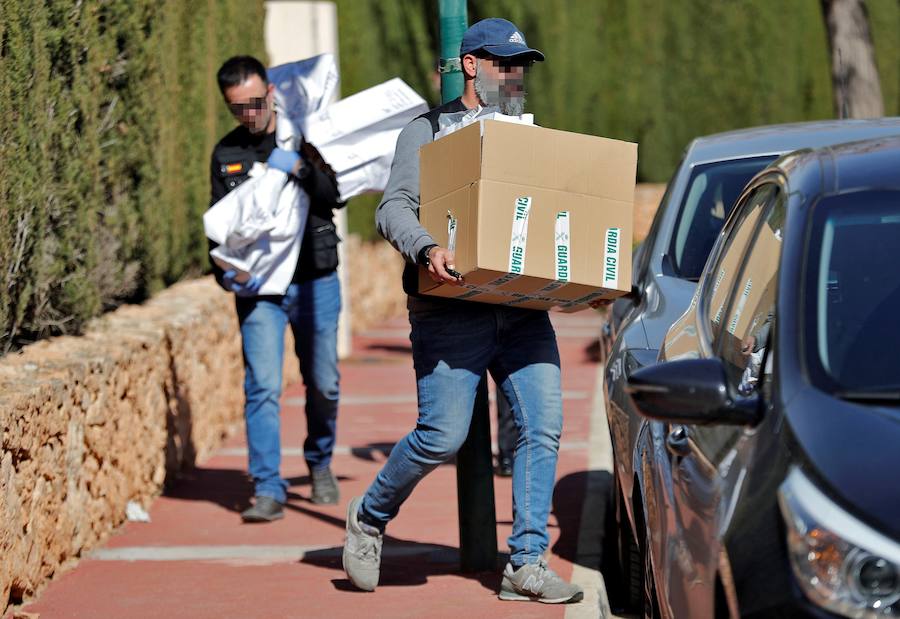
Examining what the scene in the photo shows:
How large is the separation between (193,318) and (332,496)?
1956 mm

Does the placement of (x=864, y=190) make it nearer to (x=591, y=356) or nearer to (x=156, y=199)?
(x=156, y=199)

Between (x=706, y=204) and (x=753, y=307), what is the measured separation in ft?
9.17

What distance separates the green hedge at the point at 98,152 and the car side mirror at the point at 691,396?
3597mm

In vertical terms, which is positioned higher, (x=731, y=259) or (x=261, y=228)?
(x=261, y=228)

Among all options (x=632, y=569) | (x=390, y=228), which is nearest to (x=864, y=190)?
(x=390, y=228)

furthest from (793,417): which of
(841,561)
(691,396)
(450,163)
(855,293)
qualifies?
(450,163)

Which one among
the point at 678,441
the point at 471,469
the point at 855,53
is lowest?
the point at 471,469

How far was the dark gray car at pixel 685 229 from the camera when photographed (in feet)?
19.6

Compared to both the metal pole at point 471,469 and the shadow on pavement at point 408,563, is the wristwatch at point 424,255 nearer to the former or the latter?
the metal pole at point 471,469

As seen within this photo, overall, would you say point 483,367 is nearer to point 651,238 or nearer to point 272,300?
point 651,238

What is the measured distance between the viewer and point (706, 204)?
6.78 m

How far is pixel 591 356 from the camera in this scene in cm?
1498

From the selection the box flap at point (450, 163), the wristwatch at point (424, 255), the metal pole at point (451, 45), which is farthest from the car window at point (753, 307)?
the metal pole at point (451, 45)

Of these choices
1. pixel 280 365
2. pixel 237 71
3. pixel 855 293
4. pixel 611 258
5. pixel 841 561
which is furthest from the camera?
pixel 280 365
